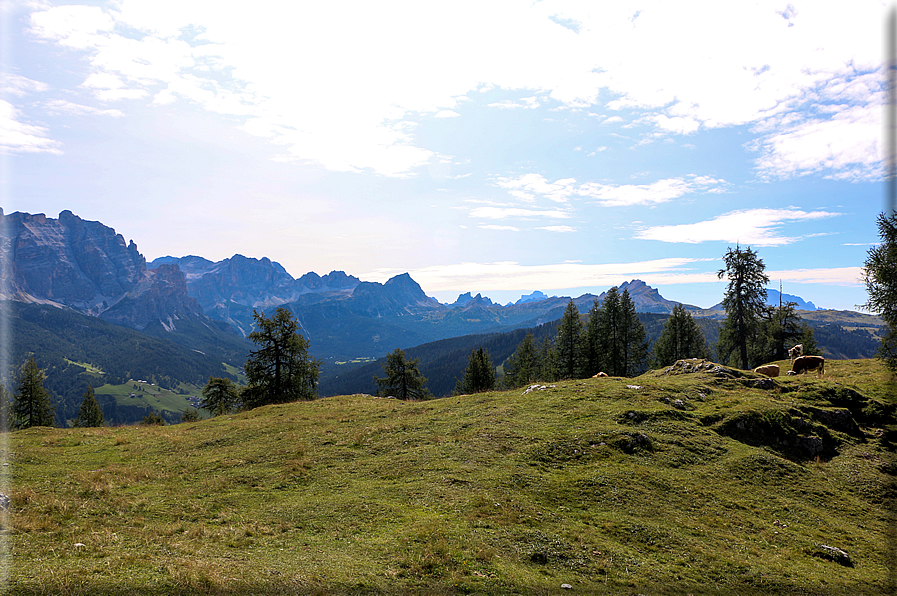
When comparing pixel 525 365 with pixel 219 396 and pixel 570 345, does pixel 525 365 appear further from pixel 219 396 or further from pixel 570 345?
pixel 219 396

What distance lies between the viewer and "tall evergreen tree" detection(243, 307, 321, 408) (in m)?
50.2

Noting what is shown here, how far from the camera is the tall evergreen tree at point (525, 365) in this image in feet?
249

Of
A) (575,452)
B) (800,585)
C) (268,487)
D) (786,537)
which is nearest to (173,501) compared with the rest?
(268,487)

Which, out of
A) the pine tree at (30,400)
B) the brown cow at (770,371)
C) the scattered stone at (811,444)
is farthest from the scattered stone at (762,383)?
the pine tree at (30,400)

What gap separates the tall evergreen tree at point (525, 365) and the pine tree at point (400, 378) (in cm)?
2136

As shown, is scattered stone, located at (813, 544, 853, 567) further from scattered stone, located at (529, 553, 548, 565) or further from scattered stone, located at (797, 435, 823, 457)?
scattered stone, located at (529, 553, 548, 565)

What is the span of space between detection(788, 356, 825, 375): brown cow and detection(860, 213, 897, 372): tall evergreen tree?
12.5 feet

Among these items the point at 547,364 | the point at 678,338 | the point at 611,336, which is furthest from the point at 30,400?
the point at 678,338

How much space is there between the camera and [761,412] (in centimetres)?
2170

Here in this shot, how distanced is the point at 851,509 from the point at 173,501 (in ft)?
90.9

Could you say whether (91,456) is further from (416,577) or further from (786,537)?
(786,537)

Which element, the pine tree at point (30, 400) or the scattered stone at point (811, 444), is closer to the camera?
the scattered stone at point (811, 444)

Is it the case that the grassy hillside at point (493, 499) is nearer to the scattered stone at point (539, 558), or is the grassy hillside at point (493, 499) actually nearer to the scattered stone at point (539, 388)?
the scattered stone at point (539, 558)

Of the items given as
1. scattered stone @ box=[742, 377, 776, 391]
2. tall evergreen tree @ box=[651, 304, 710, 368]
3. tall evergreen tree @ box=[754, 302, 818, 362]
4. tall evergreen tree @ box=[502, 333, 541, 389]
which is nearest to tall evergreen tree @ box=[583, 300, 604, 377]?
tall evergreen tree @ box=[502, 333, 541, 389]
